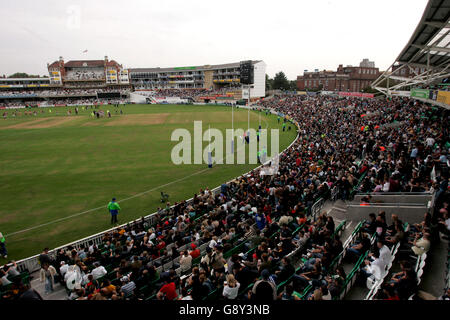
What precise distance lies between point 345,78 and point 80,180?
101 m

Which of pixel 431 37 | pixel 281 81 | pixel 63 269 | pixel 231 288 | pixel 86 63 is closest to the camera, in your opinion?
pixel 231 288

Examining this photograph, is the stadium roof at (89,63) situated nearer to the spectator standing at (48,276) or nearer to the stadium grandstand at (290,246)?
the stadium grandstand at (290,246)

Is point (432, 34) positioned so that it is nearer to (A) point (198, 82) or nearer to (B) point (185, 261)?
(B) point (185, 261)

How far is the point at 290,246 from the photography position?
25.1 ft

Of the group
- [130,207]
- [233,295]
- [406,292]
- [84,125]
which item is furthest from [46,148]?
Result: [406,292]

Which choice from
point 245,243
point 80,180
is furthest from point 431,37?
point 80,180

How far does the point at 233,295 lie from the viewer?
18.3ft

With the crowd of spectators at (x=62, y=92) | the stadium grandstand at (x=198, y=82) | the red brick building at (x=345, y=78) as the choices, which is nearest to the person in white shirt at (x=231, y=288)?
the stadium grandstand at (x=198, y=82)

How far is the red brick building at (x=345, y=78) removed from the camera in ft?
318

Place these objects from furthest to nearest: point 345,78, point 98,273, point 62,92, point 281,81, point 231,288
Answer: point 281,81
point 62,92
point 345,78
point 98,273
point 231,288

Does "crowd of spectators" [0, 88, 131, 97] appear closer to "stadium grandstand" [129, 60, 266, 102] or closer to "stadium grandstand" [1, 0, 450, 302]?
"stadium grandstand" [129, 60, 266, 102]

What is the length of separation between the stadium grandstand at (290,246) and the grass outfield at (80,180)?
266 centimetres
